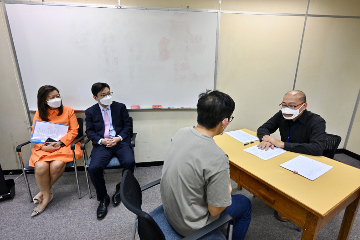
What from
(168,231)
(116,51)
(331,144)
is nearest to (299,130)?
(331,144)

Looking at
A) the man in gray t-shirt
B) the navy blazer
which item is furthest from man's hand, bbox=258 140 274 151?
the navy blazer

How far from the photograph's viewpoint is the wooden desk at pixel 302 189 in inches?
36.3

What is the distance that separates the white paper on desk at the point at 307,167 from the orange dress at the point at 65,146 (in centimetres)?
215

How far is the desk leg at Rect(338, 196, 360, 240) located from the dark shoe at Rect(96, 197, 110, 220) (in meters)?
2.14

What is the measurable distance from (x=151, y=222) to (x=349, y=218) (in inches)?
60.2

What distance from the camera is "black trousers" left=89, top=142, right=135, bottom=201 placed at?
181cm

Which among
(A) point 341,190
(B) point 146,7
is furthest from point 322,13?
(A) point 341,190

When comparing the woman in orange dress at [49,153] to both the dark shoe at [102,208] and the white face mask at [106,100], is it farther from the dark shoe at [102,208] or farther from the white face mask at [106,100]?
the dark shoe at [102,208]

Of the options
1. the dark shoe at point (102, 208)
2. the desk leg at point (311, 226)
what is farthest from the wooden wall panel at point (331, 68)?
the dark shoe at point (102, 208)

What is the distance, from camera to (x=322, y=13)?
2.43m

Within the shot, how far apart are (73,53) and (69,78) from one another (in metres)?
0.33

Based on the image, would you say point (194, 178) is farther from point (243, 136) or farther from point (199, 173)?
point (243, 136)

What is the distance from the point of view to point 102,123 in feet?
6.86

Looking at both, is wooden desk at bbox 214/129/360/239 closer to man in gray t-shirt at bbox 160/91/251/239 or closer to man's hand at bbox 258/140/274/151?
man's hand at bbox 258/140/274/151
